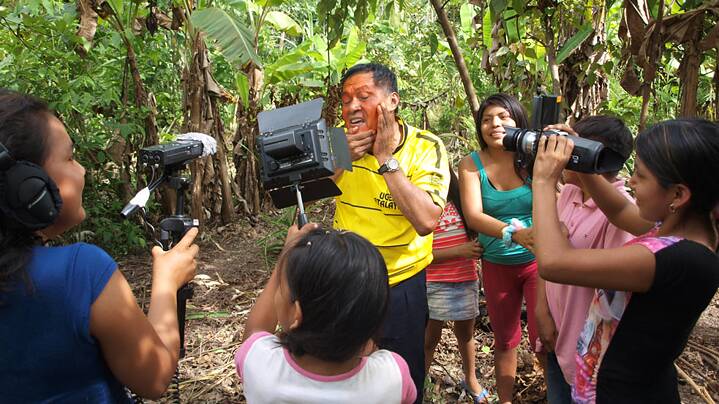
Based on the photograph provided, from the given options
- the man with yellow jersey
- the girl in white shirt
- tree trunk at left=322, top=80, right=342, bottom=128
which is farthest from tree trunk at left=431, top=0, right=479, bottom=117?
tree trunk at left=322, top=80, right=342, bottom=128

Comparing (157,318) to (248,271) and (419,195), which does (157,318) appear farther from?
(248,271)

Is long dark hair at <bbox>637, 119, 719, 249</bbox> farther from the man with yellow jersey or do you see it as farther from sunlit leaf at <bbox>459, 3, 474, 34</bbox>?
sunlit leaf at <bbox>459, 3, 474, 34</bbox>

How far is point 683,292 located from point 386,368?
0.74m

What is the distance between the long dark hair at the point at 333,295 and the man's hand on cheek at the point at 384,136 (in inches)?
29.9

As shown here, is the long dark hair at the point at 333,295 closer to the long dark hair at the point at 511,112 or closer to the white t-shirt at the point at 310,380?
the white t-shirt at the point at 310,380

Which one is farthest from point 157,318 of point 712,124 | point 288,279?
point 712,124

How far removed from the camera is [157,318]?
1.25 meters

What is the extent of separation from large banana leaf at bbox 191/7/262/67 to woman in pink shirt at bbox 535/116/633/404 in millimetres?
2895

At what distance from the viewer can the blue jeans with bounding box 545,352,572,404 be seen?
1.98 m

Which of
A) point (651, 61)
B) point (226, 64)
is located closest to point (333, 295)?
point (651, 61)

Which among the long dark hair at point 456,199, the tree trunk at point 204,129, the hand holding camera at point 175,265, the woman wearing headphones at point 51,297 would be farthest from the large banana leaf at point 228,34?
the woman wearing headphones at point 51,297

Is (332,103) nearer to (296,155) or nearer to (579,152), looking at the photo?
(296,155)

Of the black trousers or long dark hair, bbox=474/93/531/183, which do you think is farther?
long dark hair, bbox=474/93/531/183

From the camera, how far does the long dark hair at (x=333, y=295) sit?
1138 millimetres
